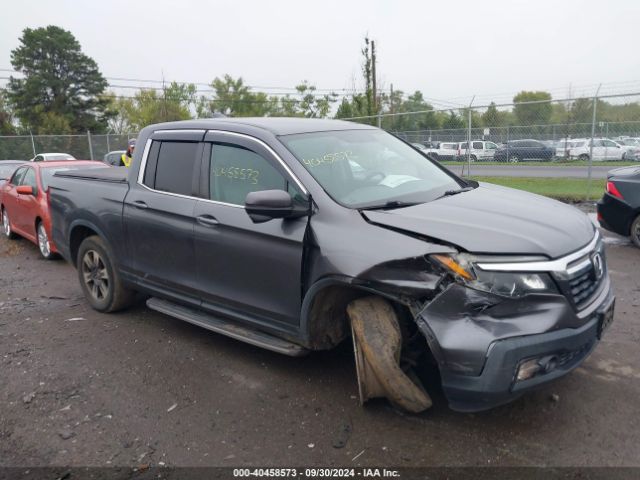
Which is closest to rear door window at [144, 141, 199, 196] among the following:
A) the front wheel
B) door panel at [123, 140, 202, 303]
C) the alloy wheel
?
door panel at [123, 140, 202, 303]

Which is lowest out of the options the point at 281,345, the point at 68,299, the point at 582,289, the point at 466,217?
the point at 68,299

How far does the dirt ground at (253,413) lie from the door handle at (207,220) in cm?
111

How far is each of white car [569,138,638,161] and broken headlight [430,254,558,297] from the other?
476 inches

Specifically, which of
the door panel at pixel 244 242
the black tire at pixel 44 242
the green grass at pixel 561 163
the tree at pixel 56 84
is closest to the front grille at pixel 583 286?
the door panel at pixel 244 242

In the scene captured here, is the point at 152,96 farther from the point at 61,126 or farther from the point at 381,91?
the point at 381,91

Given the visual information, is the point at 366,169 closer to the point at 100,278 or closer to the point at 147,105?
the point at 100,278

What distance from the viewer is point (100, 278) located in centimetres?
540

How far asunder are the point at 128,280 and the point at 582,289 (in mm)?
3708

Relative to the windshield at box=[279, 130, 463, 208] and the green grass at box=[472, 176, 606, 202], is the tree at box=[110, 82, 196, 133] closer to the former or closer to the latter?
the green grass at box=[472, 176, 606, 202]

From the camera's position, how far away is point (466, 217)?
327 cm

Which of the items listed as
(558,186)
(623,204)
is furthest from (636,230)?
(558,186)

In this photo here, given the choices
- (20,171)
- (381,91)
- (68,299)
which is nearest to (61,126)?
(381,91)

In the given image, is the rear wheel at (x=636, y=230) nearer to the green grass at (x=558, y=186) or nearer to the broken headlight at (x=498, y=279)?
the green grass at (x=558, y=186)

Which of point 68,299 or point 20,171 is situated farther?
point 20,171
